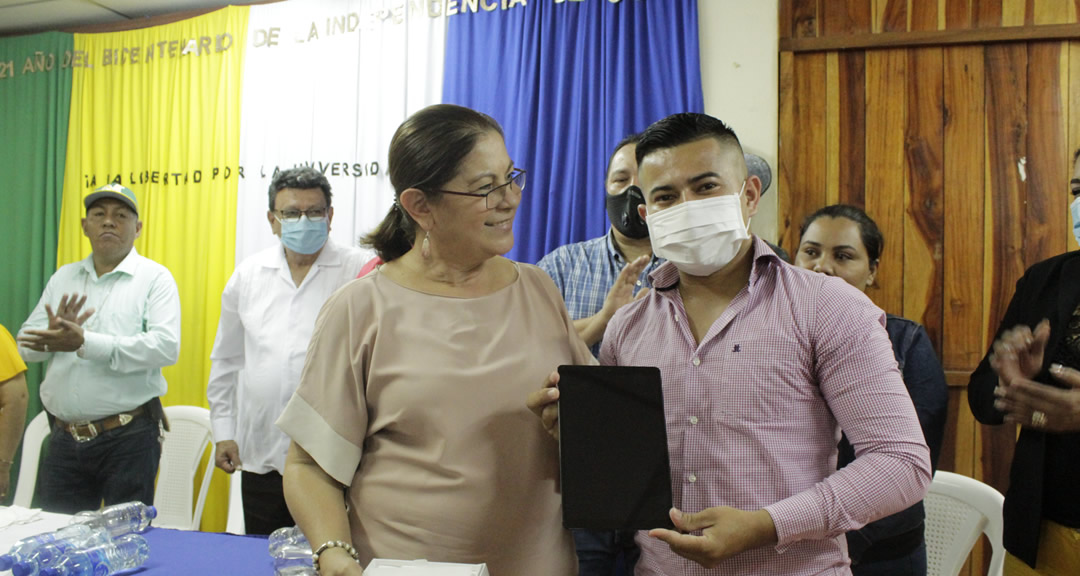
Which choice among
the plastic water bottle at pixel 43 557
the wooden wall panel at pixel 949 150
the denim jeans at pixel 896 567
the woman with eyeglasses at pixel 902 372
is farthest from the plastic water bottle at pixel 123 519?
the wooden wall panel at pixel 949 150

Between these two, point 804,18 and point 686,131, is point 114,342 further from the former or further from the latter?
point 804,18

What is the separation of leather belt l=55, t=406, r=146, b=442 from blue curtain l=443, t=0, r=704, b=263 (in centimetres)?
179

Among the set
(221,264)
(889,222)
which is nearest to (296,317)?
(221,264)

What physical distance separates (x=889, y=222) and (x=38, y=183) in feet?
15.0

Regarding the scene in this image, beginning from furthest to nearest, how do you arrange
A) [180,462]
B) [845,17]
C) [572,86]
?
[180,462] → [572,86] → [845,17]

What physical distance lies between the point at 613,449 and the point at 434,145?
25.9 inches

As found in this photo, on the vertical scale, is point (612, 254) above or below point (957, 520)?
above

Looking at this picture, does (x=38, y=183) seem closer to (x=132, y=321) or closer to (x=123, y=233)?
(x=123, y=233)

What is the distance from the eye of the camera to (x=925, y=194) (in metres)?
3.08

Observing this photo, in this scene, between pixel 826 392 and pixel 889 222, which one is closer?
pixel 826 392

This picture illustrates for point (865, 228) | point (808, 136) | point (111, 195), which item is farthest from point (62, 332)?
point (808, 136)

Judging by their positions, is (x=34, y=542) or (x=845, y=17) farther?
(x=845, y=17)

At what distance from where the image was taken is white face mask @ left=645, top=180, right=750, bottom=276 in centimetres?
139

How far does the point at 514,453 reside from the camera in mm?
1347
